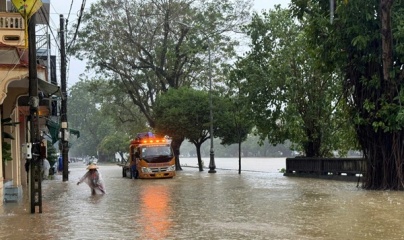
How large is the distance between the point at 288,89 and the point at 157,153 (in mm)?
8464

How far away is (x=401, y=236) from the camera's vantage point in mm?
11211

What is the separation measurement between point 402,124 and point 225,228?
1180 cm

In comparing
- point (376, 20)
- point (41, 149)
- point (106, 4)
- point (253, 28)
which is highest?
point (106, 4)

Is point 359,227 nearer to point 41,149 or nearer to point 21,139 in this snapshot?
point 41,149

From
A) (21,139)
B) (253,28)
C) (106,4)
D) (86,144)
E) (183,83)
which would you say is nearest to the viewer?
(21,139)

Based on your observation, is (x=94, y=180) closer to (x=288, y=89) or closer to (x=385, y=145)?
(x=385, y=145)

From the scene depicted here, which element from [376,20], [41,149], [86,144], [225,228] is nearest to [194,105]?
[376,20]

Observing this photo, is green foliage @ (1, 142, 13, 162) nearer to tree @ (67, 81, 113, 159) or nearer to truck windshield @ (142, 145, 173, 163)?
truck windshield @ (142, 145, 173, 163)

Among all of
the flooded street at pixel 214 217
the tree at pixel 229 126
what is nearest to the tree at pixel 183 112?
the tree at pixel 229 126

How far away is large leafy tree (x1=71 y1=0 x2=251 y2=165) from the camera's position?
156 feet

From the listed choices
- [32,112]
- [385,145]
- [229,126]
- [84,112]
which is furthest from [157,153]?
[84,112]

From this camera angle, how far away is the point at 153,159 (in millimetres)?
36375

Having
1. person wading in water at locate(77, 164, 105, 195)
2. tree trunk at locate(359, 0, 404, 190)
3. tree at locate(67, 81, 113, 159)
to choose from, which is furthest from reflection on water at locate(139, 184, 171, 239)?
tree at locate(67, 81, 113, 159)

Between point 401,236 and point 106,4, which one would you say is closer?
point 401,236
